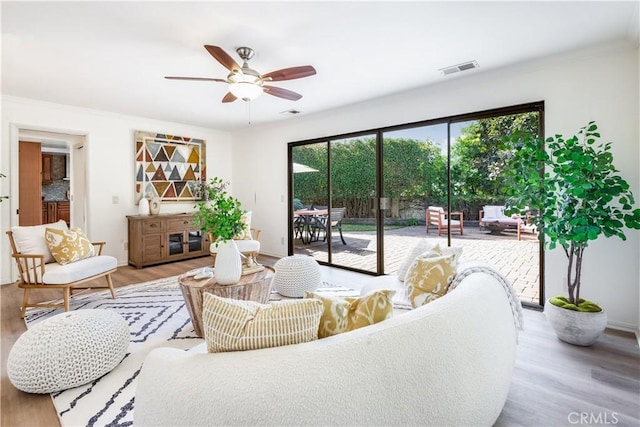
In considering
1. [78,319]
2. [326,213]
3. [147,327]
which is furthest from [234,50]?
[326,213]

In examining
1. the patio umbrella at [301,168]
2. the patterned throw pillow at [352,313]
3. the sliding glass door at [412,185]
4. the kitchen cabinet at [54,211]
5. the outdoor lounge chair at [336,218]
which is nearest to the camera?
the patterned throw pillow at [352,313]

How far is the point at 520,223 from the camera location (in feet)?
11.2

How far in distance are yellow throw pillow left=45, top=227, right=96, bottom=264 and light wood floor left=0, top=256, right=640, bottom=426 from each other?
711mm

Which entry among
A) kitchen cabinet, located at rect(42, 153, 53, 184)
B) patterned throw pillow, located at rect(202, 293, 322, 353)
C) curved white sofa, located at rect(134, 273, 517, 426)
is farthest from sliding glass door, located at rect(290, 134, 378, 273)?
kitchen cabinet, located at rect(42, 153, 53, 184)

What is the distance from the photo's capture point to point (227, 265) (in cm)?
240

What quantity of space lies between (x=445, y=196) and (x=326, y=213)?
6.51ft

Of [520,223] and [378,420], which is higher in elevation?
[520,223]

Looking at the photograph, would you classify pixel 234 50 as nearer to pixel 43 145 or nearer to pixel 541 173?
pixel 541 173

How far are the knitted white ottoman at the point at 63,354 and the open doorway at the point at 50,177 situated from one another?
3391mm

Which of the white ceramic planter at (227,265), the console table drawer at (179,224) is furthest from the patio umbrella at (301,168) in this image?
the white ceramic planter at (227,265)

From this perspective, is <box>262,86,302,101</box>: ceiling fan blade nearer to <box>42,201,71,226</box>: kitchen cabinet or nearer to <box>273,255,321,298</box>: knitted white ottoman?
<box>273,255,321,298</box>: knitted white ottoman

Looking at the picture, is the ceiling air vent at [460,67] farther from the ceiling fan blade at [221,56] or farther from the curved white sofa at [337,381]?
A: the curved white sofa at [337,381]

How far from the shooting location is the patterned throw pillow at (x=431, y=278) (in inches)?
74.9

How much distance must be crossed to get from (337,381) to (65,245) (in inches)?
137
